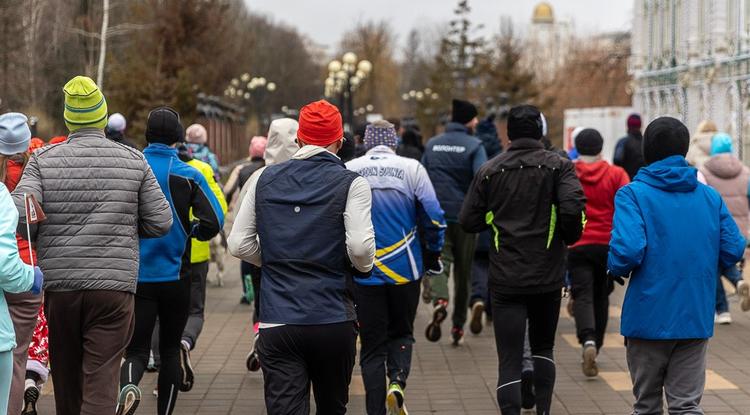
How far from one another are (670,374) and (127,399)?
2743 millimetres

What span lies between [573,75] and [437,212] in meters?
59.1

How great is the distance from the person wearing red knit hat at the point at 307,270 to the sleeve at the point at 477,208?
1786 mm

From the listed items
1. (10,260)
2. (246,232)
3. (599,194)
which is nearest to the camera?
(10,260)

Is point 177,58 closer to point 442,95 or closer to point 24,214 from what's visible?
point 442,95

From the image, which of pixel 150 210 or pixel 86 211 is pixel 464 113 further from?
pixel 86 211

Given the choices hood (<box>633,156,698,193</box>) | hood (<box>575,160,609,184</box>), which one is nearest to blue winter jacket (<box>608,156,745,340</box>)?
hood (<box>633,156,698,193</box>)

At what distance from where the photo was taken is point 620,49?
5375cm

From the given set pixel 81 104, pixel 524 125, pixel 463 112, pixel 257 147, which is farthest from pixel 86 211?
pixel 257 147

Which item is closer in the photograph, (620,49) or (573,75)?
(620,49)

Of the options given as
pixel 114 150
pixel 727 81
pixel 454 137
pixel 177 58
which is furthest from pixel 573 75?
pixel 114 150

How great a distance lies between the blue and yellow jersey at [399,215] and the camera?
7.14 m

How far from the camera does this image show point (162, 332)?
22.1 ft

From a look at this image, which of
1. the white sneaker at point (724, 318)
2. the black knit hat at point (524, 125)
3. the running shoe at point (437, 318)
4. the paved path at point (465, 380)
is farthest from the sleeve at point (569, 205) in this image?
the white sneaker at point (724, 318)

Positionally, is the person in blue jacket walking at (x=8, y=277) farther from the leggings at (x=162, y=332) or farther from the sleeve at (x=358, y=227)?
the leggings at (x=162, y=332)
